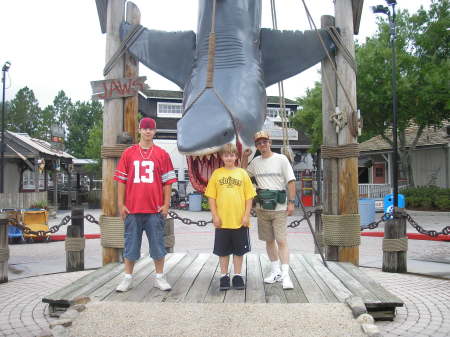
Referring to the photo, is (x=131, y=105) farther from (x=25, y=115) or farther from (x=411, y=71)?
(x=25, y=115)

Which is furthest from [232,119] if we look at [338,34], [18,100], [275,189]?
[18,100]

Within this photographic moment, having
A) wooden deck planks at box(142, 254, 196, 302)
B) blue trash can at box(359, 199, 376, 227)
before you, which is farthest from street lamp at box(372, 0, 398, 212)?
wooden deck planks at box(142, 254, 196, 302)

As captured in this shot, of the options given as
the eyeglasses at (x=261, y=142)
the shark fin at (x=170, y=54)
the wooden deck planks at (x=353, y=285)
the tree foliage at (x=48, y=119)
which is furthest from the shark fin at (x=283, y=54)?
the tree foliage at (x=48, y=119)

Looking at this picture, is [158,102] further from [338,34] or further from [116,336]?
[116,336]

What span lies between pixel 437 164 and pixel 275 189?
2133 cm

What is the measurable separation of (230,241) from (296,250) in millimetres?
6057

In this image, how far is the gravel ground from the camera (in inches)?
120

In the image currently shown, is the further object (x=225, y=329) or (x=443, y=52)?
(x=443, y=52)

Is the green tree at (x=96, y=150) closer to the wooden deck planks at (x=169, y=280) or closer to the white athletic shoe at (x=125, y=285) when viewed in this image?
the wooden deck planks at (x=169, y=280)

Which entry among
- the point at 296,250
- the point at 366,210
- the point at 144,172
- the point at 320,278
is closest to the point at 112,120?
the point at 144,172

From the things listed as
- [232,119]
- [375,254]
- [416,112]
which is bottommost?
[375,254]

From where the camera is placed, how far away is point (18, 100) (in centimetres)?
5484

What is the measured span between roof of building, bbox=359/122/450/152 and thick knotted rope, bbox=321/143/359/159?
59.5ft

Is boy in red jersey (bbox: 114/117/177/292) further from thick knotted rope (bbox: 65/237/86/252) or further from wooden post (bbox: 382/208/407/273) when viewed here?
wooden post (bbox: 382/208/407/273)
